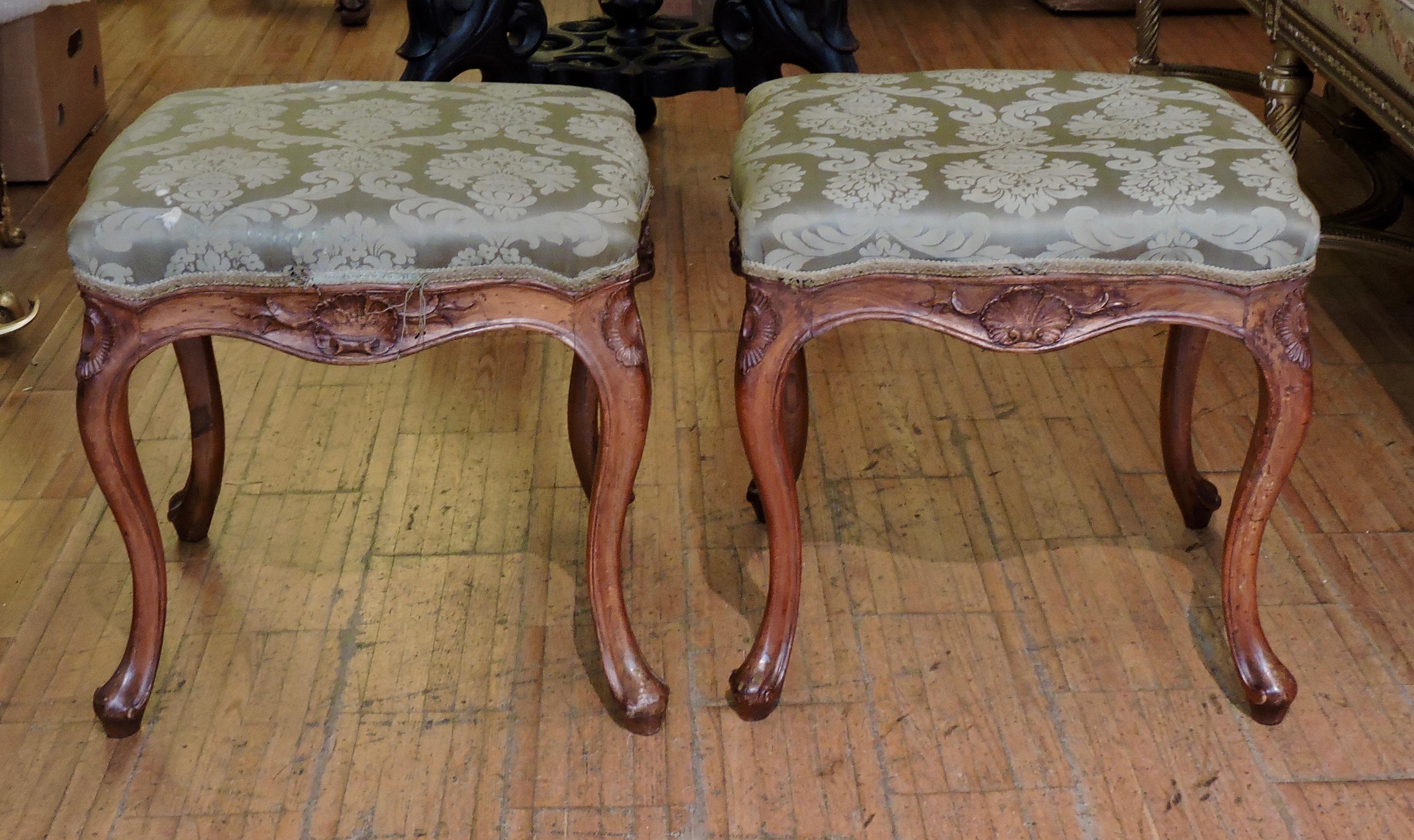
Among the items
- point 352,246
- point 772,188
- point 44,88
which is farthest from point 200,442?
point 44,88

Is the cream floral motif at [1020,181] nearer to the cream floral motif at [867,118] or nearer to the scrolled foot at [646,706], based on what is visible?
the cream floral motif at [867,118]

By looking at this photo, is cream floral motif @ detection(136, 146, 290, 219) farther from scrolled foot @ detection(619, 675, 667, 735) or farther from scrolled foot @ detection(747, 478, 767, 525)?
scrolled foot @ detection(747, 478, 767, 525)

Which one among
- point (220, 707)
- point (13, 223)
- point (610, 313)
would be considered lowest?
point (13, 223)

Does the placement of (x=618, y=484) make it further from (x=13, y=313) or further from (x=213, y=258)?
(x=13, y=313)

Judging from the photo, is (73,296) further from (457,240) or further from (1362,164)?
(1362,164)

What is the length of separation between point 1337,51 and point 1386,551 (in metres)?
0.68

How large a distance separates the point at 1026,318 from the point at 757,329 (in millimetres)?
229

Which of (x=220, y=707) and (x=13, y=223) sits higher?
(x=220, y=707)

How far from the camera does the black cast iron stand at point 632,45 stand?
83.7 inches

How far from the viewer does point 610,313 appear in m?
1.15

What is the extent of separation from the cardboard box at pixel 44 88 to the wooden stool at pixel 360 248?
4.96 ft

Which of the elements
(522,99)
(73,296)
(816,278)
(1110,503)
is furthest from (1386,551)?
(73,296)

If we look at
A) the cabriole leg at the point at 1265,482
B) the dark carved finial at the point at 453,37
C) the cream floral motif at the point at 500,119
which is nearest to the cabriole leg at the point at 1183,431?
the cabriole leg at the point at 1265,482

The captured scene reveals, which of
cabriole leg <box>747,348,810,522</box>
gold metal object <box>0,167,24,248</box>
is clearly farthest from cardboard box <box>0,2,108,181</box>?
cabriole leg <box>747,348,810,522</box>
